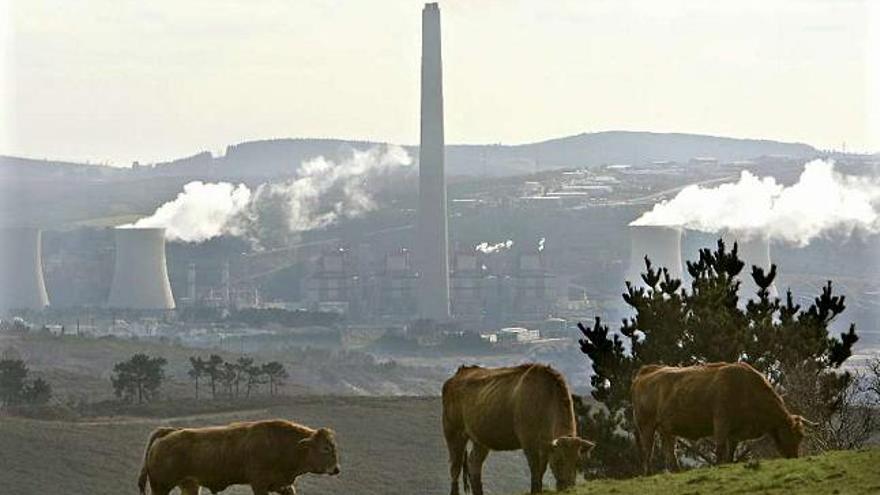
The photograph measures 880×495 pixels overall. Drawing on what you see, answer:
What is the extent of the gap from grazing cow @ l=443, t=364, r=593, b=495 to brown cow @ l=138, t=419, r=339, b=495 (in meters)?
2.08

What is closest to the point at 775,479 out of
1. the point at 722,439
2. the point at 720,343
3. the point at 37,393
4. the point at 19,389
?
the point at 722,439

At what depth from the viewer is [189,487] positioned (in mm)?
26797

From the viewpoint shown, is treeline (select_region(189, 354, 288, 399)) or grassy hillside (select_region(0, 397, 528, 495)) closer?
grassy hillside (select_region(0, 397, 528, 495))

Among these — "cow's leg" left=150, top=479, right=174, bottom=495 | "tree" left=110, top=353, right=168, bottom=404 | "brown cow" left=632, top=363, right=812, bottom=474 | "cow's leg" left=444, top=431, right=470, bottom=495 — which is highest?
"brown cow" left=632, top=363, right=812, bottom=474

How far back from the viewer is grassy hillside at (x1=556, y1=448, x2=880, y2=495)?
23.9m

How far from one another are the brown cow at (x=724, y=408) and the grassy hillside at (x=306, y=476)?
60.6 m

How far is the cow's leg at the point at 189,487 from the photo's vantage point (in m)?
26.8

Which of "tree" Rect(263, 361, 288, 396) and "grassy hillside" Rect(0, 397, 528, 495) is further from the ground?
"grassy hillside" Rect(0, 397, 528, 495)

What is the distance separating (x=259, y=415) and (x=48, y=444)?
2153 centimetres

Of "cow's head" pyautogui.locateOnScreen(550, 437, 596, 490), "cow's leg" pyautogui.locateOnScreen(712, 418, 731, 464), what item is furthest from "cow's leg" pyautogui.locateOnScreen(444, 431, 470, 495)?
"cow's leg" pyautogui.locateOnScreen(712, 418, 731, 464)

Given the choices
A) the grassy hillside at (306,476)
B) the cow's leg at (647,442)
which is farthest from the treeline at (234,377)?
the cow's leg at (647,442)

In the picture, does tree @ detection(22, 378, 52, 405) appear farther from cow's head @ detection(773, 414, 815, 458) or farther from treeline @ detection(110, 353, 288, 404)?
cow's head @ detection(773, 414, 815, 458)

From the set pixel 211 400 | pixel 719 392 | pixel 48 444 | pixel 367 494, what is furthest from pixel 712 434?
pixel 211 400

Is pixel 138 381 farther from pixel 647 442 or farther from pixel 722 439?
pixel 722 439
